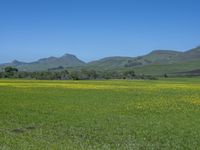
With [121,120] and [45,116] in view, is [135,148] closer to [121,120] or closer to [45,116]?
[121,120]

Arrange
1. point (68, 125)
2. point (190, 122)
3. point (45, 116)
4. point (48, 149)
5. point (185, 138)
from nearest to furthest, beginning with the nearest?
1. point (48, 149)
2. point (185, 138)
3. point (68, 125)
4. point (190, 122)
5. point (45, 116)

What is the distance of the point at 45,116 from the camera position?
26453 millimetres

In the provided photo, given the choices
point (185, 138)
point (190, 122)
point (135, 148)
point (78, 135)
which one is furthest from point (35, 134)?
point (190, 122)

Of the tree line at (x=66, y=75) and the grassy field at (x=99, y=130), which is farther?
the tree line at (x=66, y=75)

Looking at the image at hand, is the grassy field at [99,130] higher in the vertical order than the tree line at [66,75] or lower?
lower

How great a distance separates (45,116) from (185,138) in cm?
1097

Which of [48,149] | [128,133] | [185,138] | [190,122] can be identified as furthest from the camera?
[190,122]

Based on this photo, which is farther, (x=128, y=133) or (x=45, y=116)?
(x=45, y=116)

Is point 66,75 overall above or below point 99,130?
above

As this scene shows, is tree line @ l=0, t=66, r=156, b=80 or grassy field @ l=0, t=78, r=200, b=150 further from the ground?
tree line @ l=0, t=66, r=156, b=80

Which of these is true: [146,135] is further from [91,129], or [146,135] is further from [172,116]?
[172,116]

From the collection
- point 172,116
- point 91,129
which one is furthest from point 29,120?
point 172,116

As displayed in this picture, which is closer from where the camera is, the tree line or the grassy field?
the grassy field

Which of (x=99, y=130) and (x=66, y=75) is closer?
(x=99, y=130)
